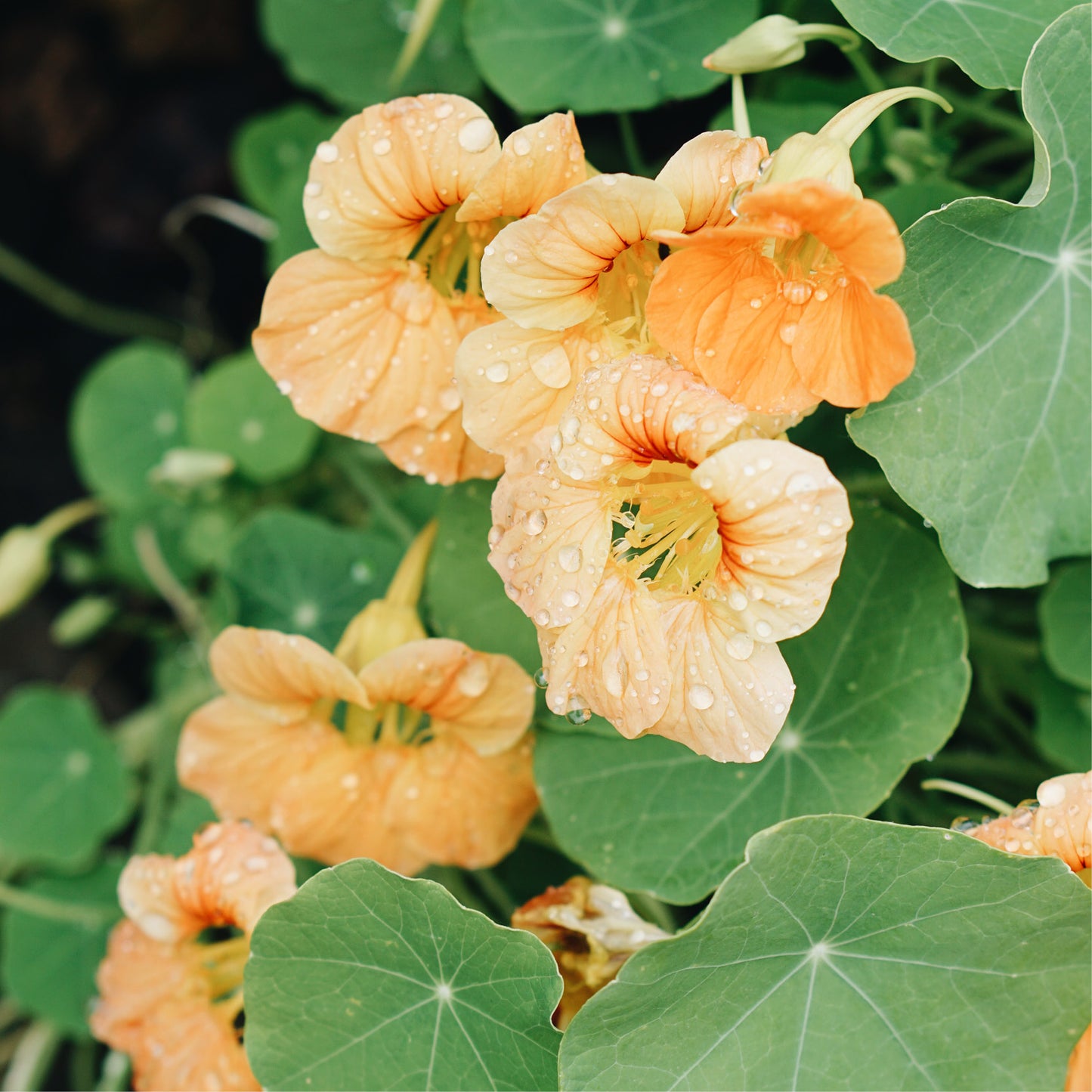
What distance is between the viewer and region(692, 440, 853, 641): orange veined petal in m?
0.70

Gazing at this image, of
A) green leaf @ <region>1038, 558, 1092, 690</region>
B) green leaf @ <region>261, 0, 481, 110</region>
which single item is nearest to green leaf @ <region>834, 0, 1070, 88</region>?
green leaf @ <region>1038, 558, 1092, 690</region>

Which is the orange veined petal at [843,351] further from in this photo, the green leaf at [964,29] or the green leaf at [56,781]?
the green leaf at [56,781]

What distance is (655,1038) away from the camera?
848 millimetres

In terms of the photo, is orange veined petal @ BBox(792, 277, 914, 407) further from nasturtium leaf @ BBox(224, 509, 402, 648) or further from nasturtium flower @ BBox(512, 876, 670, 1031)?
nasturtium leaf @ BBox(224, 509, 402, 648)

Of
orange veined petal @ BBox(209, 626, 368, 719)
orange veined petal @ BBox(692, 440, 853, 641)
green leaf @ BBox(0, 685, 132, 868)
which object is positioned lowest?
green leaf @ BBox(0, 685, 132, 868)

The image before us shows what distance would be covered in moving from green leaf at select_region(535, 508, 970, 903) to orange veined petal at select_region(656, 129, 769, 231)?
39 centimetres

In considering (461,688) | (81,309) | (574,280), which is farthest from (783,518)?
(81,309)

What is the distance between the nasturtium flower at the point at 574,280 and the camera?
75 cm

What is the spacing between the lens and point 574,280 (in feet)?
2.63

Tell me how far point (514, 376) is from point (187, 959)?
2.32 feet

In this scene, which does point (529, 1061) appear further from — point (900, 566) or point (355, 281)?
point (355, 281)

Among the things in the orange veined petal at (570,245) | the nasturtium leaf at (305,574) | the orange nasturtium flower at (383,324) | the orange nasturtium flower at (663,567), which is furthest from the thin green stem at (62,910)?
the orange veined petal at (570,245)

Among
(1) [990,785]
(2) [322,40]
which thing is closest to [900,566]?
(1) [990,785]

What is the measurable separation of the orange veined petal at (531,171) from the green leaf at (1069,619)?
2.16 feet
